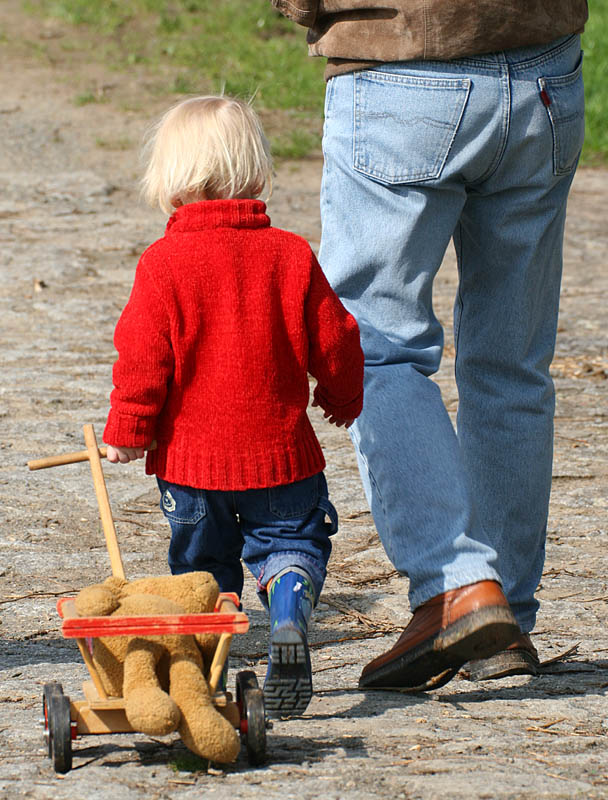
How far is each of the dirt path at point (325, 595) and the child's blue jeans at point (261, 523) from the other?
29 centimetres

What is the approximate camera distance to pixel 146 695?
1.95 meters

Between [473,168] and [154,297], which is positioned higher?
[473,168]

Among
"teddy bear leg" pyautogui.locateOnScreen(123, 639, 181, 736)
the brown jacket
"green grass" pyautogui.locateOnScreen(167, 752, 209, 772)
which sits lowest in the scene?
"green grass" pyautogui.locateOnScreen(167, 752, 209, 772)

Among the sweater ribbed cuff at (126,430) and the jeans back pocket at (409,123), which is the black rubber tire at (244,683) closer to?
the sweater ribbed cuff at (126,430)

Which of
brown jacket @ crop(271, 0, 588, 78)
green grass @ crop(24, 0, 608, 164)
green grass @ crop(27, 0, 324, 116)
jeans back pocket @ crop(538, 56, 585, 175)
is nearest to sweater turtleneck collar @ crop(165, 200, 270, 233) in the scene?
brown jacket @ crop(271, 0, 588, 78)

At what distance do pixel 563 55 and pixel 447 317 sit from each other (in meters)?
3.97

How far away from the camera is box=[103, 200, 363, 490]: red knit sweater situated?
7.40ft

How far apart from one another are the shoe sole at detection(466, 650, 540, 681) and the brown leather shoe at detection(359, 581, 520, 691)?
0.15 meters

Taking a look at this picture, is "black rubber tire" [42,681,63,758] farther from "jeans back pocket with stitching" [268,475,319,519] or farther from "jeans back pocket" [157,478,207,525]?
"jeans back pocket with stitching" [268,475,319,519]

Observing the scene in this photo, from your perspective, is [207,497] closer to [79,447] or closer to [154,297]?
[154,297]

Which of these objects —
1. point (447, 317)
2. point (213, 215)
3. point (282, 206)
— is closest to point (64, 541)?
point (213, 215)

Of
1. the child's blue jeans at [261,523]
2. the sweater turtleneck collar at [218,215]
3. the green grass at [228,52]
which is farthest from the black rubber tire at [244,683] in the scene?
the green grass at [228,52]

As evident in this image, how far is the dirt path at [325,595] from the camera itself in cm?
197

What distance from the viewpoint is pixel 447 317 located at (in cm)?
633
